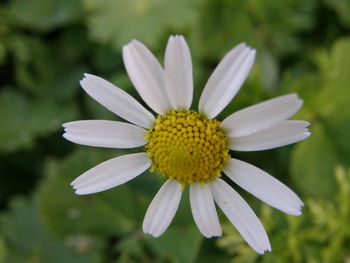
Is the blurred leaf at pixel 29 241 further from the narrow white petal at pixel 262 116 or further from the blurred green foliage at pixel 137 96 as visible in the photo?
the narrow white petal at pixel 262 116

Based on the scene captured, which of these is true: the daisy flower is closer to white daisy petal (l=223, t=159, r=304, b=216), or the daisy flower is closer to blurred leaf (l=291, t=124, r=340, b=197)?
white daisy petal (l=223, t=159, r=304, b=216)

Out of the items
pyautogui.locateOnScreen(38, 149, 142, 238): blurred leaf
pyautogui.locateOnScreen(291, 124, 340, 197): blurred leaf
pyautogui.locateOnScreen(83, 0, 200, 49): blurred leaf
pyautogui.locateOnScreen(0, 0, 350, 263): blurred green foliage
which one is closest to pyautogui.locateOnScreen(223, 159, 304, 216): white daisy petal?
pyautogui.locateOnScreen(0, 0, 350, 263): blurred green foliage

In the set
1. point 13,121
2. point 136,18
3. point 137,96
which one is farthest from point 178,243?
point 13,121

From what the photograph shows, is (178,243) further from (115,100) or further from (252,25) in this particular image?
(252,25)

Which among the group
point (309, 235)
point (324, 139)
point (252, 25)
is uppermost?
point (252, 25)

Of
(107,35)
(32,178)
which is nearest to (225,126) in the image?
(107,35)

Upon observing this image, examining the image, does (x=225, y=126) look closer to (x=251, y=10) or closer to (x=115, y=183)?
(x=115, y=183)
